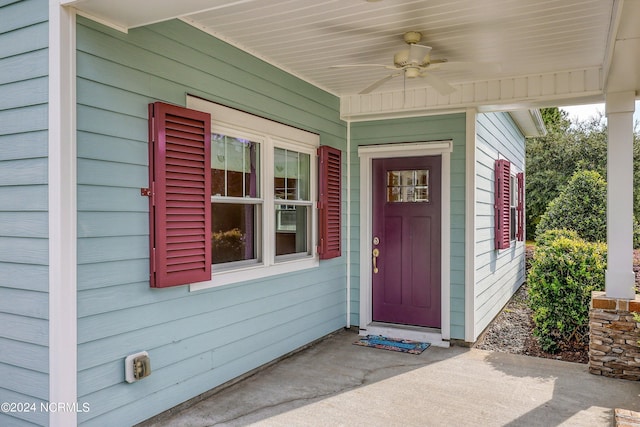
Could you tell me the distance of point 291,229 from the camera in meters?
4.50

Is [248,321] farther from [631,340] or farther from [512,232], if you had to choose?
[512,232]

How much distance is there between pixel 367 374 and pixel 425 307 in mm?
1417

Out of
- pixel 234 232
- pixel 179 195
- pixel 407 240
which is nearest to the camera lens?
pixel 179 195

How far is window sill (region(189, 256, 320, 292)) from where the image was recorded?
11.1 ft

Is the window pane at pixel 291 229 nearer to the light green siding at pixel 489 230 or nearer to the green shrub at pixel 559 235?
the light green siding at pixel 489 230

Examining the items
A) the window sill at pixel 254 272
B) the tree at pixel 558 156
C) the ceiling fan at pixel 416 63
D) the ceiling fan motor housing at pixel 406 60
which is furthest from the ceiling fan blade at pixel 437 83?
the tree at pixel 558 156

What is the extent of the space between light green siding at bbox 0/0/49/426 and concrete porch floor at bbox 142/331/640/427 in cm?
84

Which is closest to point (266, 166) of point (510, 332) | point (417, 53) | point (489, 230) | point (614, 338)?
point (417, 53)

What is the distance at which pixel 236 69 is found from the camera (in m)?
3.68

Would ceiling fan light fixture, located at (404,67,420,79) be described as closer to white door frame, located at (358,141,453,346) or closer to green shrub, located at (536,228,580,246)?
white door frame, located at (358,141,453,346)

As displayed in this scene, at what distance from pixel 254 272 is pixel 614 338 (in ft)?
9.85

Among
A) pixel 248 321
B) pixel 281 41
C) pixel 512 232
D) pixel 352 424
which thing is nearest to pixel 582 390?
pixel 352 424

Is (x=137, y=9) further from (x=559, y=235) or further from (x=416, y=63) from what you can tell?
(x=559, y=235)

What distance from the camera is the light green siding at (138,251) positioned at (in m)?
2.54
